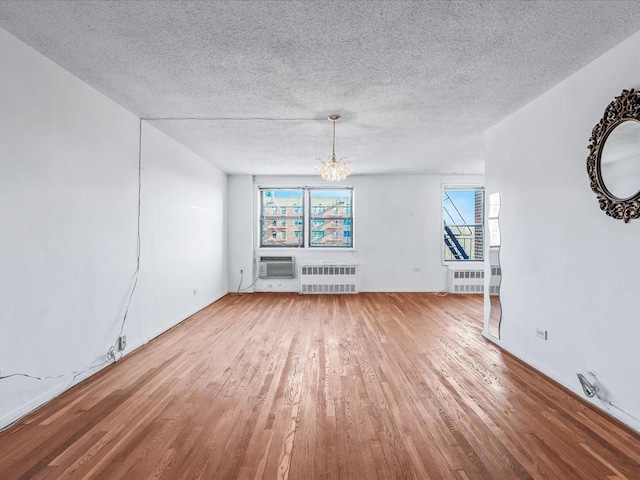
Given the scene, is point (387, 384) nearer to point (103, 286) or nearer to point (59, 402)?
point (59, 402)

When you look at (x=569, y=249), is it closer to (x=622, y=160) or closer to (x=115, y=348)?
(x=622, y=160)

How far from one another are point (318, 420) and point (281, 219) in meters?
5.58

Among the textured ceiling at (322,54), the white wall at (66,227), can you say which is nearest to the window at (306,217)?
the white wall at (66,227)

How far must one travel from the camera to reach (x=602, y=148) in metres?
2.37

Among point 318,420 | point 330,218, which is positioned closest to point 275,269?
point 330,218

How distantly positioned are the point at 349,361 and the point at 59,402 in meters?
2.39

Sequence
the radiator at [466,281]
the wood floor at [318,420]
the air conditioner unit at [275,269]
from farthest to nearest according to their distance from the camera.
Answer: the air conditioner unit at [275,269] → the radiator at [466,281] → the wood floor at [318,420]

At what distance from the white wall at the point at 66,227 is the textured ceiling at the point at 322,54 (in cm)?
28

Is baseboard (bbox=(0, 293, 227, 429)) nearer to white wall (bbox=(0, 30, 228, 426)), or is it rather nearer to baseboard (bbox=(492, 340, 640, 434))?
white wall (bbox=(0, 30, 228, 426))

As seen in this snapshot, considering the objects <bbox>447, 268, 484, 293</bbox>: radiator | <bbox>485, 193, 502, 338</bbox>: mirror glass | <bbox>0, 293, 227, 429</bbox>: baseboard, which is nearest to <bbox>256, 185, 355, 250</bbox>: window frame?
<bbox>447, 268, 484, 293</bbox>: radiator

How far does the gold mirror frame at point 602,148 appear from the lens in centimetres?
210

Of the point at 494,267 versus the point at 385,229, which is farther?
the point at 385,229

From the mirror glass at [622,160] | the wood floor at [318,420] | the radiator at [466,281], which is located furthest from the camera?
the radiator at [466,281]

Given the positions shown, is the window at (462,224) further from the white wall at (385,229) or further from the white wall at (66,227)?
the white wall at (66,227)
